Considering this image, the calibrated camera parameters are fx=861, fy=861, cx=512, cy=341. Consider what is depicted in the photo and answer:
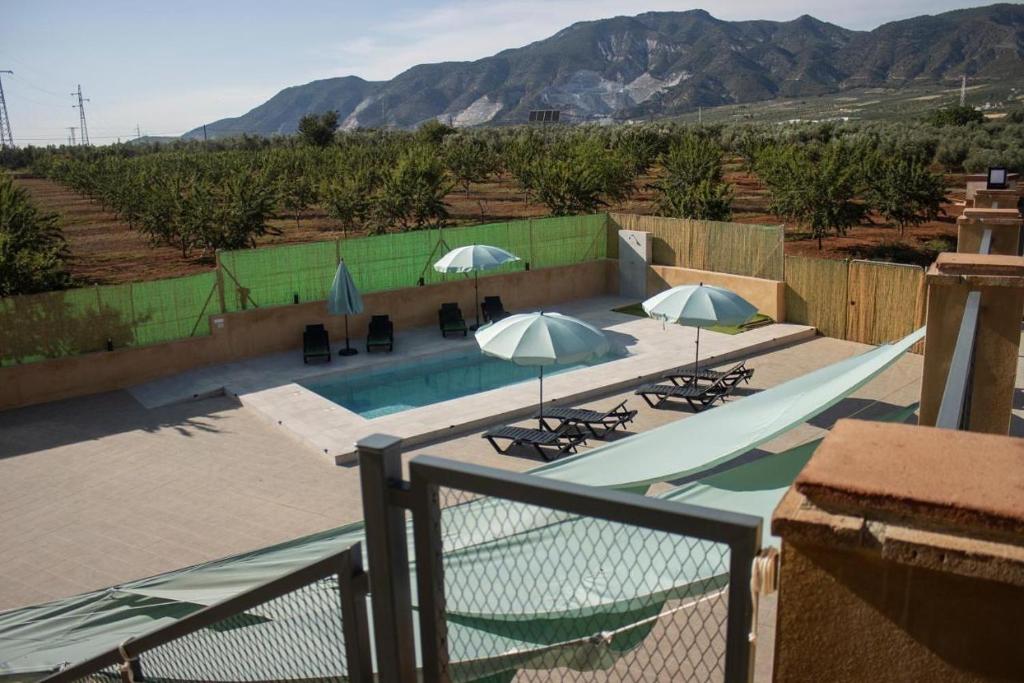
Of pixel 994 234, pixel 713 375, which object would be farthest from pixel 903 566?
pixel 713 375

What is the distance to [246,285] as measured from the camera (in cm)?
1823

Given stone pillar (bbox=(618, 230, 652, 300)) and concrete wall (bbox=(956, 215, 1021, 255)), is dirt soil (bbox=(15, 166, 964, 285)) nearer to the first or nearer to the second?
stone pillar (bbox=(618, 230, 652, 300))

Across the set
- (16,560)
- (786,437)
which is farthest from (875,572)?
(786,437)

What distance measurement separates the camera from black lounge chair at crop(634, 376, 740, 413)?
1475cm

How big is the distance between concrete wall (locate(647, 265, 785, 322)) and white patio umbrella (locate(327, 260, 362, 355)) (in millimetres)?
8210

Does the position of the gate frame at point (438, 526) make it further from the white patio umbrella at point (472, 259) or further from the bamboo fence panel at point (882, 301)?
the bamboo fence panel at point (882, 301)

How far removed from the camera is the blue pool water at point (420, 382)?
16.5 metres

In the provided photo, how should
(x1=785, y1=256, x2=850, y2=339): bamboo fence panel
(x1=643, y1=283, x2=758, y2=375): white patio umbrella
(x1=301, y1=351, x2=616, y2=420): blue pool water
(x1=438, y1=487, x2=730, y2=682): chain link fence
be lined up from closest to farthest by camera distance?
1. (x1=438, y1=487, x2=730, y2=682): chain link fence
2. (x1=643, y1=283, x2=758, y2=375): white patio umbrella
3. (x1=301, y1=351, x2=616, y2=420): blue pool water
4. (x1=785, y1=256, x2=850, y2=339): bamboo fence panel

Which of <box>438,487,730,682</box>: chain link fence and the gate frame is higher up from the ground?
the gate frame

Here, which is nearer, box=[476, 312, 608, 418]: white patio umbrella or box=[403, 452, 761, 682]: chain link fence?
box=[403, 452, 761, 682]: chain link fence

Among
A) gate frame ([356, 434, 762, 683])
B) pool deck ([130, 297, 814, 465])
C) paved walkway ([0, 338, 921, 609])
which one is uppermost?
gate frame ([356, 434, 762, 683])

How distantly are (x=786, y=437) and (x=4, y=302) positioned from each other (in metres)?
13.5

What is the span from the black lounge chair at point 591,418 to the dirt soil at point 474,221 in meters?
8.03

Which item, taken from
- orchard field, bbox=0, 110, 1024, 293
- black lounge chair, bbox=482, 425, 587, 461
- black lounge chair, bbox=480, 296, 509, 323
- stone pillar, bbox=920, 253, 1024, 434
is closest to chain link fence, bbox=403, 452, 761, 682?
stone pillar, bbox=920, 253, 1024, 434
